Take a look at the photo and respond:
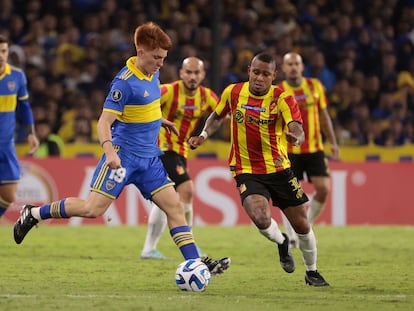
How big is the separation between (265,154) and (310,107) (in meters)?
3.42

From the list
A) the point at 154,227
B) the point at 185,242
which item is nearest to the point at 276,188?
the point at 185,242

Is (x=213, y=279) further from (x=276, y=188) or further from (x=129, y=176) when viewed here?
(x=129, y=176)

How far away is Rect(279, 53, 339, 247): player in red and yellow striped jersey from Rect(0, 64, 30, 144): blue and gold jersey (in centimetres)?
312

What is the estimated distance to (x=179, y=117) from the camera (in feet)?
38.4

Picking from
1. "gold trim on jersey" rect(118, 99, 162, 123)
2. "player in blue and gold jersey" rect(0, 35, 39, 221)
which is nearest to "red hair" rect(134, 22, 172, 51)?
"gold trim on jersey" rect(118, 99, 162, 123)

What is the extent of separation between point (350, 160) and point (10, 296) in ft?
32.2

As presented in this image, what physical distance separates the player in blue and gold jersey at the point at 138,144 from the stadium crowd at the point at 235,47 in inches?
344

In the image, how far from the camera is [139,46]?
28.1 ft

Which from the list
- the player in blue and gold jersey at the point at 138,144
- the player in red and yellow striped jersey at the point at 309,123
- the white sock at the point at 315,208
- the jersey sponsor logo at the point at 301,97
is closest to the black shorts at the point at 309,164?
the player in red and yellow striped jersey at the point at 309,123

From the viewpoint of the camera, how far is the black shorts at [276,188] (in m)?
9.08

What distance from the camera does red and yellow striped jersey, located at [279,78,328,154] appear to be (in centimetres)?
1245

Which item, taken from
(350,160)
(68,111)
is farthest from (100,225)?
(350,160)

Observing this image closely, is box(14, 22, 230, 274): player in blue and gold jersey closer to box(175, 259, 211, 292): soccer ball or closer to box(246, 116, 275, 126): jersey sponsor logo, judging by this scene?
box(175, 259, 211, 292): soccer ball

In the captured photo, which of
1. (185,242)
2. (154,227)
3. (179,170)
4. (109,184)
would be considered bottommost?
(154,227)
